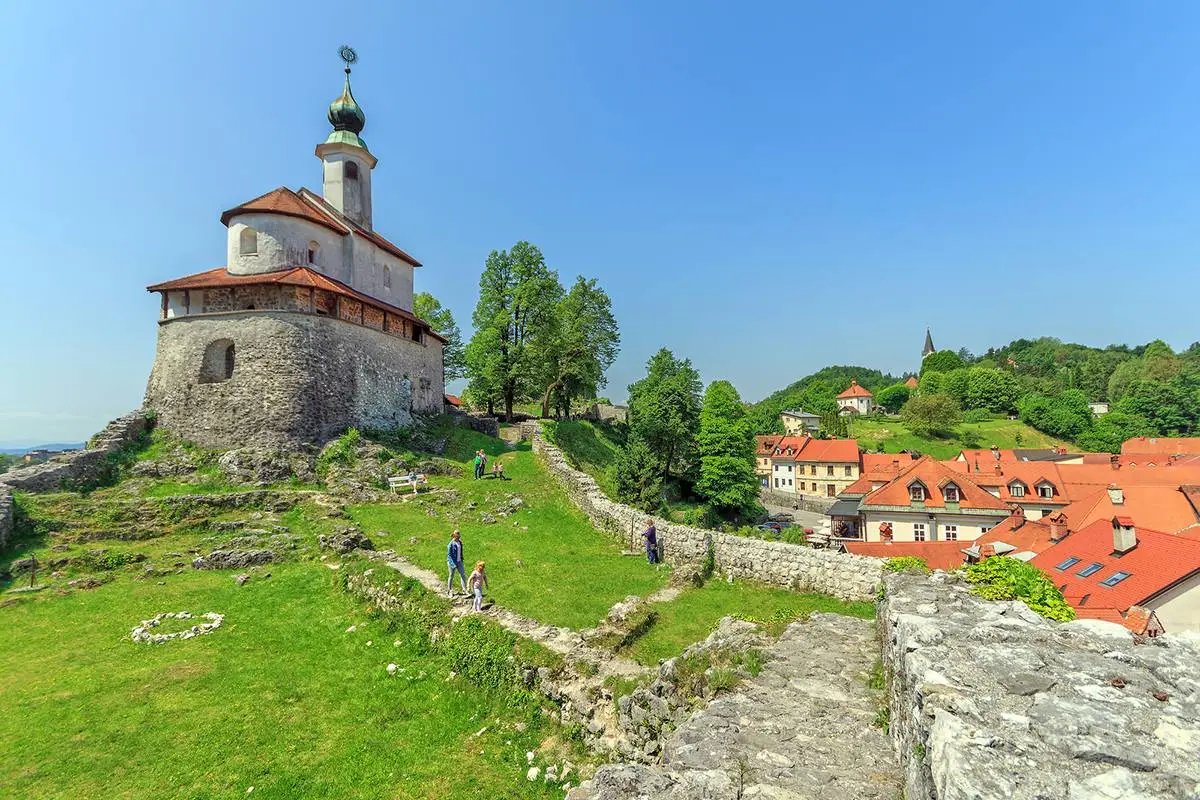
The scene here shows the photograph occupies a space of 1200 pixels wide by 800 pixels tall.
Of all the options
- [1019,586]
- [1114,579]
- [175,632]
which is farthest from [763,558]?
[175,632]

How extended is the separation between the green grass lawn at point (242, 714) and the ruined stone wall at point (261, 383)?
13.0 meters

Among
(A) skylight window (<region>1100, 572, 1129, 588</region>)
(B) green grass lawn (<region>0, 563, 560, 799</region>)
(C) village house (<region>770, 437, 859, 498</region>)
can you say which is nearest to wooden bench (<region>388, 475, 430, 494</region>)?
(B) green grass lawn (<region>0, 563, 560, 799</region>)

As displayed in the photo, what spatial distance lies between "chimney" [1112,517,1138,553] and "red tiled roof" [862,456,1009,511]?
1773 cm

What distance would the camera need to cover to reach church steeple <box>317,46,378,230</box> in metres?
35.6

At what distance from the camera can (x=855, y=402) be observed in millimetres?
133625

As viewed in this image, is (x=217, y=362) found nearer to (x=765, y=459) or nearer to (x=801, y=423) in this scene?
(x=765, y=459)

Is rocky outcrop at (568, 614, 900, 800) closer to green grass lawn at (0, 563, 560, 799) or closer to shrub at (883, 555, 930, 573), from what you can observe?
shrub at (883, 555, 930, 573)

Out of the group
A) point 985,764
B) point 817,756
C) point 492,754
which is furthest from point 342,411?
point 985,764

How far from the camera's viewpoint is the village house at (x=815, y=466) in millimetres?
71500

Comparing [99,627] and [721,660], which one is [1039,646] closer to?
[721,660]

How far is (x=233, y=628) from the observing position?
514 inches

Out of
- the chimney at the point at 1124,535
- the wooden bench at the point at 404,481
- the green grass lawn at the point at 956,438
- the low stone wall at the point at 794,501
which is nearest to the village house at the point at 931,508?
the chimney at the point at 1124,535

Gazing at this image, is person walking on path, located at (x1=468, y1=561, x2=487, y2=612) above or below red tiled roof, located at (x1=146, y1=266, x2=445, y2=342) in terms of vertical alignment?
below

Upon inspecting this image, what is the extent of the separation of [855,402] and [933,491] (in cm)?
10459
